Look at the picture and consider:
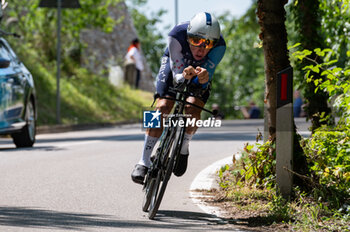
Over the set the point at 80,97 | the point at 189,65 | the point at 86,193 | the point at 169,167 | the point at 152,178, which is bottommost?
the point at 80,97

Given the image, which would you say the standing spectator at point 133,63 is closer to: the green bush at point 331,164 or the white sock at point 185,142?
the green bush at point 331,164

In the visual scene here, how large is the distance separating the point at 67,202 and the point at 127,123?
20486 millimetres

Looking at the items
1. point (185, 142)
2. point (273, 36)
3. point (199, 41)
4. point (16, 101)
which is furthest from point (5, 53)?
point (199, 41)

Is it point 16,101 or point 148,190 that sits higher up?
point 16,101

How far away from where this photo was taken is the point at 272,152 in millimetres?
8266

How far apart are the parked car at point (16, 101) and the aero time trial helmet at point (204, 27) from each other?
20.7 ft

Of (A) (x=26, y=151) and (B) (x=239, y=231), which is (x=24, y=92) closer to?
(A) (x=26, y=151)

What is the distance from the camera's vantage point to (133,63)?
33969mm

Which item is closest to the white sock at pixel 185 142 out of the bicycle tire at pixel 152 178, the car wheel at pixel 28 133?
the bicycle tire at pixel 152 178

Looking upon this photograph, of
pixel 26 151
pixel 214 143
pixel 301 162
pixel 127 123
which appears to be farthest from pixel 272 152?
pixel 127 123

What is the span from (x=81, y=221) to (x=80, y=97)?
22.3m

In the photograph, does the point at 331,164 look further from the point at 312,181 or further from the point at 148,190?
the point at 148,190

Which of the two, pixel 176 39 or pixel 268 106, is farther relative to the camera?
pixel 268 106

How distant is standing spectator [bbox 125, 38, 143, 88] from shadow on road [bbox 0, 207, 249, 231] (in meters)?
24.8
